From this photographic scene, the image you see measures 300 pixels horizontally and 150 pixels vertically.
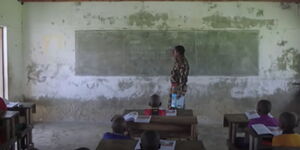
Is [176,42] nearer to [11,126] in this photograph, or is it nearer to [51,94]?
[51,94]

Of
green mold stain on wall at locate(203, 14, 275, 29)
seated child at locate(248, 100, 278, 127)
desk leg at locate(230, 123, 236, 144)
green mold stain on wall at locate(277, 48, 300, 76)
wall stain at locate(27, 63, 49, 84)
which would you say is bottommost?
desk leg at locate(230, 123, 236, 144)

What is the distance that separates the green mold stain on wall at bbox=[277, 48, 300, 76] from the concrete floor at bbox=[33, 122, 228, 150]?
5.60ft

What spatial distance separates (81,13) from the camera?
7039mm

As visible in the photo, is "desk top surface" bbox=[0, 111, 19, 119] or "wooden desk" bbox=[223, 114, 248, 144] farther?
"wooden desk" bbox=[223, 114, 248, 144]

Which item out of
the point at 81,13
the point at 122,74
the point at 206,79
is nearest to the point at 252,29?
the point at 206,79

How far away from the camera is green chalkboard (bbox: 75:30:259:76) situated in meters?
7.04

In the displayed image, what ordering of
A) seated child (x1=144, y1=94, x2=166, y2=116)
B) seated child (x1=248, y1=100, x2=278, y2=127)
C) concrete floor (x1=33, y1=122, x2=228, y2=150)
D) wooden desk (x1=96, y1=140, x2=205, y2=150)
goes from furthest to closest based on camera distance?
concrete floor (x1=33, y1=122, x2=228, y2=150), seated child (x1=144, y1=94, x2=166, y2=116), seated child (x1=248, y1=100, x2=278, y2=127), wooden desk (x1=96, y1=140, x2=205, y2=150)

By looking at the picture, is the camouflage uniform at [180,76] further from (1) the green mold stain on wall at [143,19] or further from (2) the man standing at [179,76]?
(1) the green mold stain on wall at [143,19]

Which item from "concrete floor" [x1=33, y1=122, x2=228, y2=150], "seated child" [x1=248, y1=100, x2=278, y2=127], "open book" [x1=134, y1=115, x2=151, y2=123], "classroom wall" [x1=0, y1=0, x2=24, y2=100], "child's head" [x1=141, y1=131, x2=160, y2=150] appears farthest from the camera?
"classroom wall" [x1=0, y1=0, x2=24, y2=100]

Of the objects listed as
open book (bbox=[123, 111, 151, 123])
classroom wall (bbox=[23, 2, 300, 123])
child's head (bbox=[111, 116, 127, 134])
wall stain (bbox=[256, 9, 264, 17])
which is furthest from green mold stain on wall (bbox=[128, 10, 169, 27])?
child's head (bbox=[111, 116, 127, 134])

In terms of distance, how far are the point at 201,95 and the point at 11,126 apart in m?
3.98

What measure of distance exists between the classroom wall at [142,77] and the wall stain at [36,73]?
2 cm

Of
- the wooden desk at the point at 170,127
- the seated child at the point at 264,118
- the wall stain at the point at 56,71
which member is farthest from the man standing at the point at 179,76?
the wall stain at the point at 56,71

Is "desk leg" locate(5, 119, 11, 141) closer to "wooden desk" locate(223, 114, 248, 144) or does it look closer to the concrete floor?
the concrete floor
